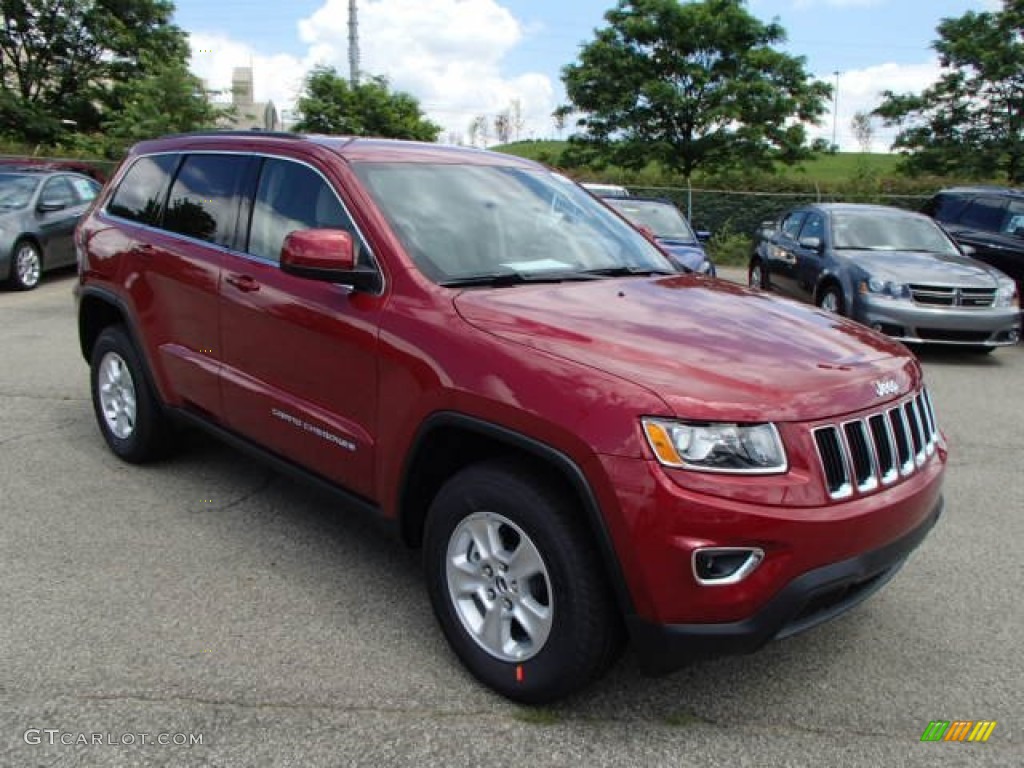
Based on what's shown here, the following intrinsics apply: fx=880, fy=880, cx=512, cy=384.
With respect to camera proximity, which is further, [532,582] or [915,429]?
[915,429]

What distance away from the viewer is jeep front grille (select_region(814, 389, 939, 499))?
98.8 inches

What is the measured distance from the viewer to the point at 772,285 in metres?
11.7

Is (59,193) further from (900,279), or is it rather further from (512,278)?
(512,278)

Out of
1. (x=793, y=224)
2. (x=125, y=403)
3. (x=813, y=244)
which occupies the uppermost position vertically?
(x=793, y=224)

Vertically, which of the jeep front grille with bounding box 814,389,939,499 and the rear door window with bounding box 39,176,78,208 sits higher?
the rear door window with bounding box 39,176,78,208

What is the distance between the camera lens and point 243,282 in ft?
12.6

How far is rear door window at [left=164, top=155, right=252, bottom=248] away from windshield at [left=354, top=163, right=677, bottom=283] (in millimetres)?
852

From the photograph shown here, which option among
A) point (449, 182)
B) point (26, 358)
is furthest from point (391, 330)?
point (26, 358)

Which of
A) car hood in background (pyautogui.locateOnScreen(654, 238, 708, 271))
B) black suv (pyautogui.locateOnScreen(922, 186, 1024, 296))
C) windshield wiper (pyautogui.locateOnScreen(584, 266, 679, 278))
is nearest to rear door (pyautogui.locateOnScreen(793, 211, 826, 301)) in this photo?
car hood in background (pyautogui.locateOnScreen(654, 238, 708, 271))

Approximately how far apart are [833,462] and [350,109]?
26.5 metres

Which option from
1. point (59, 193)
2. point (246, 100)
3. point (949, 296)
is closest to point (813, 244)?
point (949, 296)

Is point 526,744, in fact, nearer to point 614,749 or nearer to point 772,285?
point 614,749

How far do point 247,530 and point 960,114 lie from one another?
3355 cm

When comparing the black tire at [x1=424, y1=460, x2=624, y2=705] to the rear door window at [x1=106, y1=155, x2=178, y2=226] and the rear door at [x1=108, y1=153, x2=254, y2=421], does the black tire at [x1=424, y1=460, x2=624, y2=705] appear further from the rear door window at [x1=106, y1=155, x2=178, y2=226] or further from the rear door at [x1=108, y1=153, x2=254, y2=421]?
the rear door window at [x1=106, y1=155, x2=178, y2=226]
